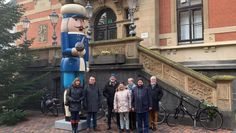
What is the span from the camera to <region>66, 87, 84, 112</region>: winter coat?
9.90 m

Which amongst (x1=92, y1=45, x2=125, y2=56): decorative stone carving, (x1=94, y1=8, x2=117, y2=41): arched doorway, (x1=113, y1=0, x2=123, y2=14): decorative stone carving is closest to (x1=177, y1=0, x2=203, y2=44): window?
(x1=113, y1=0, x2=123, y2=14): decorative stone carving

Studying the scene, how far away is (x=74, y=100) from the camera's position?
32.4 feet

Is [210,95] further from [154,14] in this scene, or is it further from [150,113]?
[154,14]

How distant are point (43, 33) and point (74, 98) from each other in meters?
16.0

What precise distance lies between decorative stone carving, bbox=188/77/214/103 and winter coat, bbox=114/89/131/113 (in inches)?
117

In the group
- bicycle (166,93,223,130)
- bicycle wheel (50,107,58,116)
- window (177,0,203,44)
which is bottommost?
bicycle wheel (50,107,58,116)

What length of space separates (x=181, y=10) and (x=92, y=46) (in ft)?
19.7

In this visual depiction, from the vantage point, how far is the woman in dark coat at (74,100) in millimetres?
9906

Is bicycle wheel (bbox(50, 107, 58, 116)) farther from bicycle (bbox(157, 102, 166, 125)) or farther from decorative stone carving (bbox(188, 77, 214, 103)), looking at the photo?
decorative stone carving (bbox(188, 77, 214, 103))

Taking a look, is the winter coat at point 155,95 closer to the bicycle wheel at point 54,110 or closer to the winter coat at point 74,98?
the winter coat at point 74,98

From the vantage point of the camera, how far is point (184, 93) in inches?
454

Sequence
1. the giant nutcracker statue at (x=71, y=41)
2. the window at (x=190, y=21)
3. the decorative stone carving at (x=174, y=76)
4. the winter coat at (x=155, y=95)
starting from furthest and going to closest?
the window at (x=190, y=21) < the decorative stone carving at (x=174, y=76) < the giant nutcracker statue at (x=71, y=41) < the winter coat at (x=155, y=95)

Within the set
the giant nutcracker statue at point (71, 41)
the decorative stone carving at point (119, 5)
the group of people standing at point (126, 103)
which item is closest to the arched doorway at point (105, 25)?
the decorative stone carving at point (119, 5)

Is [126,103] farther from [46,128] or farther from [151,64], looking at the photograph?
[46,128]
